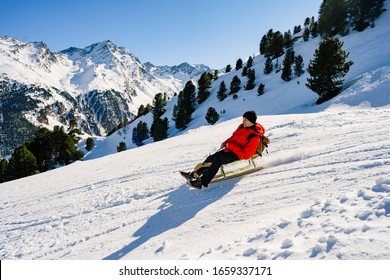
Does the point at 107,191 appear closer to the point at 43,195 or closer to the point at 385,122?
the point at 43,195

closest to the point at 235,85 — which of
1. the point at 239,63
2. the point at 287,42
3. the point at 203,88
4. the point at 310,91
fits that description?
the point at 203,88

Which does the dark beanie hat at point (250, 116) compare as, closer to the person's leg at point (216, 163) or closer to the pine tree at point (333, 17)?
the person's leg at point (216, 163)

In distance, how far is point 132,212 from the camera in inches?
260

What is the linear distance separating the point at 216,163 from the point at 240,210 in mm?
1742

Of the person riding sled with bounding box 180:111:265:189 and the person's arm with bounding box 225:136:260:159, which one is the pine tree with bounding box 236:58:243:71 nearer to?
the person riding sled with bounding box 180:111:265:189

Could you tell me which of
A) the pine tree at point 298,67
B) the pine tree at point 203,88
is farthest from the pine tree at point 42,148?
the pine tree at point 298,67

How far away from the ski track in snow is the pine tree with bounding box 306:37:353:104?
25.0 metres

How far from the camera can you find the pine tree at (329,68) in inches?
1245

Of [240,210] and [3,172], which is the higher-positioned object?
[3,172]

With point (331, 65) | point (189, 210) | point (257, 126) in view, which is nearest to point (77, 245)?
point (189, 210)

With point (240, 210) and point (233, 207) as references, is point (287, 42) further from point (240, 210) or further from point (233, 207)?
point (240, 210)

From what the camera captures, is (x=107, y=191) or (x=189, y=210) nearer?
(x=189, y=210)

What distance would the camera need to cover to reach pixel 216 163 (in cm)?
677

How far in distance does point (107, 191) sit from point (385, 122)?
377 inches
